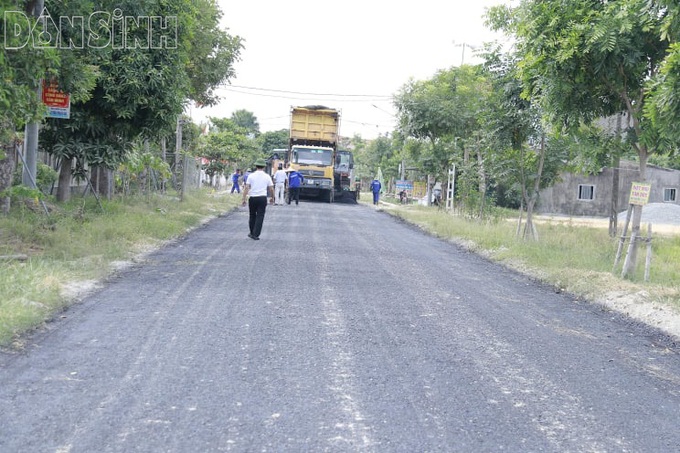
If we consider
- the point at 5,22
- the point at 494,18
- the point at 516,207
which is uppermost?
the point at 494,18

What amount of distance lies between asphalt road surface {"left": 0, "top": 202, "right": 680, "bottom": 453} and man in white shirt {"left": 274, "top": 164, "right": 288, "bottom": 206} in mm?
18489

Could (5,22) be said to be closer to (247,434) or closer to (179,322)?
(179,322)

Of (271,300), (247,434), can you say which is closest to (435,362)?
(247,434)

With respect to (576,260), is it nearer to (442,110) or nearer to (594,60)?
(594,60)

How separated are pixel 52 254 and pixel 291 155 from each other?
96.5ft

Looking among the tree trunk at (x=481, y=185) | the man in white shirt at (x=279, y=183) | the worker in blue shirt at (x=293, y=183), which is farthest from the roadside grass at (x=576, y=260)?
the worker in blue shirt at (x=293, y=183)

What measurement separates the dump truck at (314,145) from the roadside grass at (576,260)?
696 inches

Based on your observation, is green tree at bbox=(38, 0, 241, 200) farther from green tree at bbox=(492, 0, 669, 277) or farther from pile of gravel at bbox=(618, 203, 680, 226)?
pile of gravel at bbox=(618, 203, 680, 226)

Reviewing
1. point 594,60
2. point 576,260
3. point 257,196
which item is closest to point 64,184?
point 257,196

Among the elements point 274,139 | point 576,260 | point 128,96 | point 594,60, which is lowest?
point 576,260

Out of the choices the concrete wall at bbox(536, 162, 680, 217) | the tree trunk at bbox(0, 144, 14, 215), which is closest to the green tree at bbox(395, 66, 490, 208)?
the concrete wall at bbox(536, 162, 680, 217)

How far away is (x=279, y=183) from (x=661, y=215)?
22.4 m

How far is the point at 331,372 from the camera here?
5.87 meters

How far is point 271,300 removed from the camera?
8.70m
